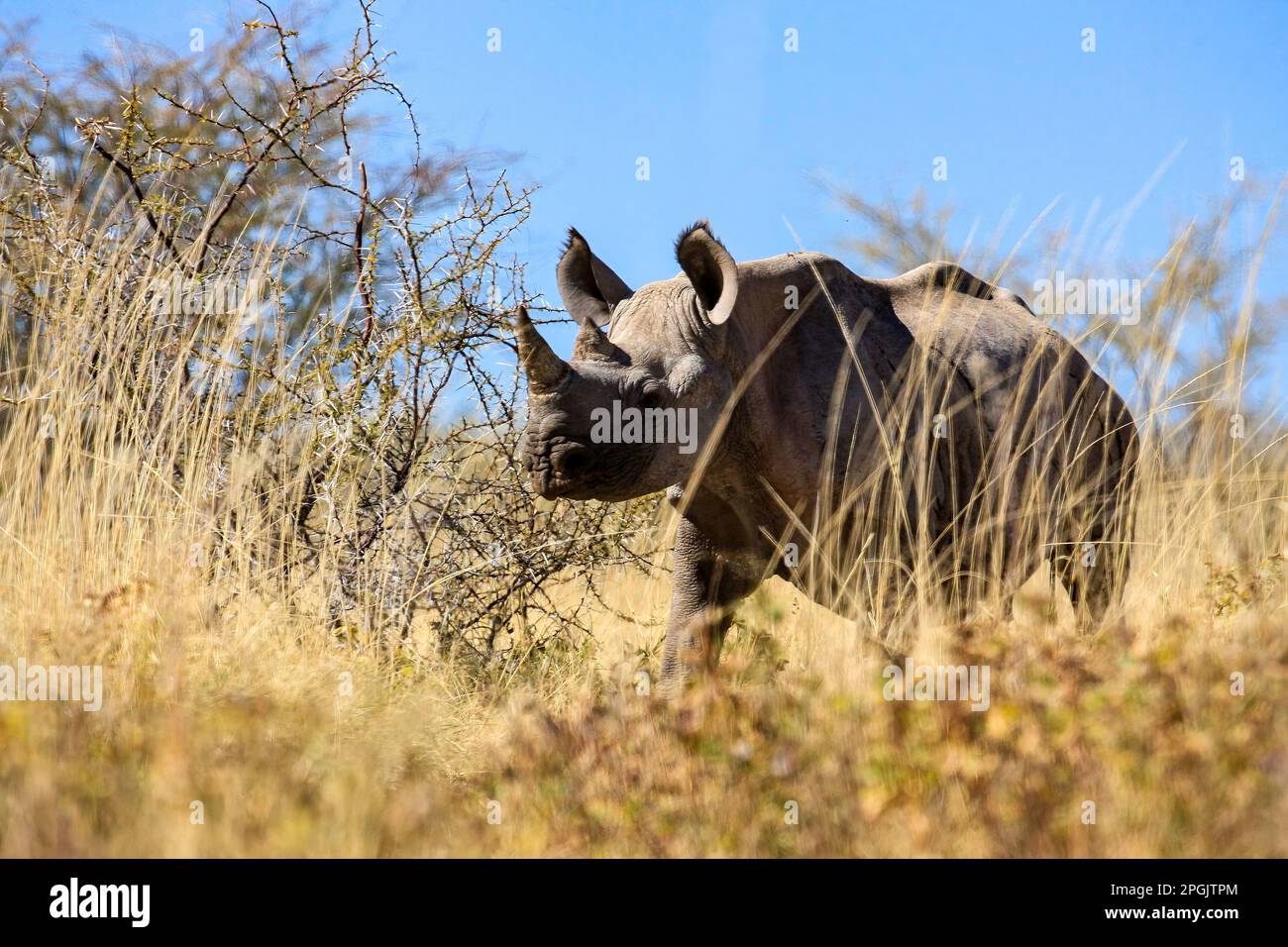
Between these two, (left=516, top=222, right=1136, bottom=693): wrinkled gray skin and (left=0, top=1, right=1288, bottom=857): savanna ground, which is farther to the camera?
(left=516, top=222, right=1136, bottom=693): wrinkled gray skin

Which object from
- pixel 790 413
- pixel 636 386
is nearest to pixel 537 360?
pixel 636 386

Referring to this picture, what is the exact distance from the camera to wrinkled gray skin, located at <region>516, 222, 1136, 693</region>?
4.91 metres

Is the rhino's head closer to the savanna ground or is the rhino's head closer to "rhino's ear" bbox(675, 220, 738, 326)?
"rhino's ear" bbox(675, 220, 738, 326)

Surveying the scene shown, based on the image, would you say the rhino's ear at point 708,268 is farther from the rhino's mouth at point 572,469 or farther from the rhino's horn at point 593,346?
the rhino's mouth at point 572,469

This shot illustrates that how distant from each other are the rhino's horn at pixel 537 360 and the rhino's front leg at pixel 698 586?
135 centimetres

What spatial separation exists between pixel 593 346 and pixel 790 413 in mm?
1017

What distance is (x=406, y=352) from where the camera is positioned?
6410 mm

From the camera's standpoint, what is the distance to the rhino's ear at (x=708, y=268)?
206 inches

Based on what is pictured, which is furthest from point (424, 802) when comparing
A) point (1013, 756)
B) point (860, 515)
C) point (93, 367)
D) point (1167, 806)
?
point (93, 367)

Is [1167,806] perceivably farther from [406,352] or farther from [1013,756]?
[406,352]

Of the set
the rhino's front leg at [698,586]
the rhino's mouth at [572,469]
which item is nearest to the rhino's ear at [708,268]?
the rhino's mouth at [572,469]

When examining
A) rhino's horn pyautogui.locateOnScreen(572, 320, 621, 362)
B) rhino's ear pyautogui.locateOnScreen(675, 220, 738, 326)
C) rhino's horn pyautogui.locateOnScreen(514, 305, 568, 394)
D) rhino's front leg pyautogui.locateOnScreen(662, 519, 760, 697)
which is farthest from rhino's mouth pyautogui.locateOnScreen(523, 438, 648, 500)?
rhino's front leg pyautogui.locateOnScreen(662, 519, 760, 697)

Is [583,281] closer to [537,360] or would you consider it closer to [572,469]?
[537,360]
